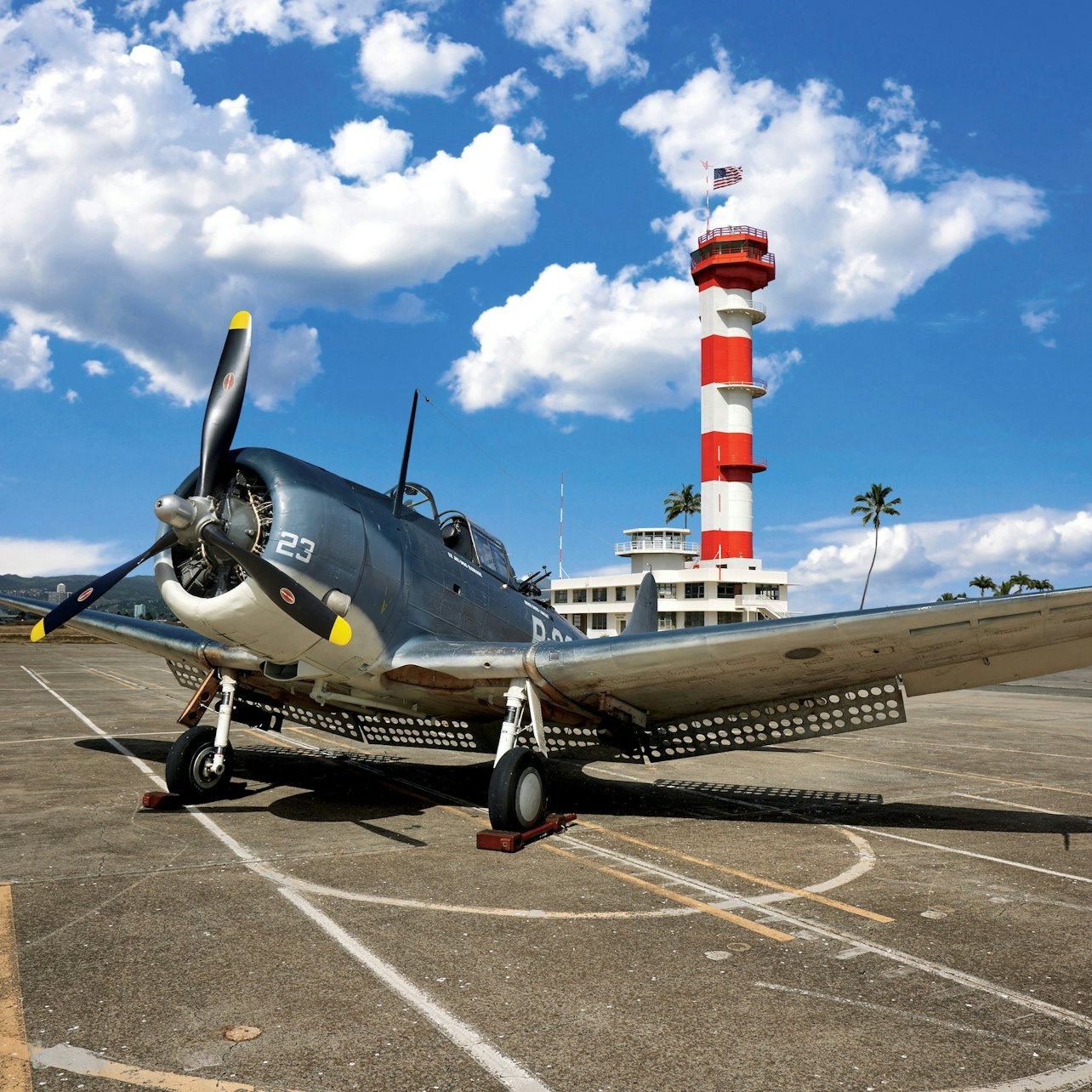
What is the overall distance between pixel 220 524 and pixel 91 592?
2066 mm

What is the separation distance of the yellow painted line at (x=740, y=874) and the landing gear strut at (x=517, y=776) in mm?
725

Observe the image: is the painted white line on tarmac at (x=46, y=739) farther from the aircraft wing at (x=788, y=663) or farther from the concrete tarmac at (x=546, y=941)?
the aircraft wing at (x=788, y=663)

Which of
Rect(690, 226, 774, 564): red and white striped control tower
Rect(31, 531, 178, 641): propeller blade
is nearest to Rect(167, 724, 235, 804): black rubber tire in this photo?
Rect(31, 531, 178, 641): propeller blade

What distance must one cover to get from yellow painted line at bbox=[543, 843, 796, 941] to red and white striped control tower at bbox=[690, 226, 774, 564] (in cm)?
5231

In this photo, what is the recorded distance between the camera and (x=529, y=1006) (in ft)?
12.9

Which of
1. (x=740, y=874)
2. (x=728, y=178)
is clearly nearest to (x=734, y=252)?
(x=728, y=178)

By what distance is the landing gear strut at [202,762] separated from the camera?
8719 mm

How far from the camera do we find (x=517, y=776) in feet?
24.7

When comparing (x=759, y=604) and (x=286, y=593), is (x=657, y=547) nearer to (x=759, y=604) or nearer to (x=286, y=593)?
(x=759, y=604)

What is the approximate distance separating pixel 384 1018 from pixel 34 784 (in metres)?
7.96

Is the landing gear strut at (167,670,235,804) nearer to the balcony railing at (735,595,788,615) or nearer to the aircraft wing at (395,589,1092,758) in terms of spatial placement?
the aircraft wing at (395,589,1092,758)

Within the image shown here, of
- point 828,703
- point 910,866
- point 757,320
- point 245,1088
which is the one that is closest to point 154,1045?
point 245,1088

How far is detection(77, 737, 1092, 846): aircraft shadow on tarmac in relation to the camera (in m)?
→ 8.62

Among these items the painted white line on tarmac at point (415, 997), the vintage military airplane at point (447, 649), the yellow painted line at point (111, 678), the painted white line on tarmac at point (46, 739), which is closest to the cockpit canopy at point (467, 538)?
the vintage military airplane at point (447, 649)
